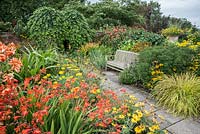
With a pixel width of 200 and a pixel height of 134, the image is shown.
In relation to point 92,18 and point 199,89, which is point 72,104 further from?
point 92,18

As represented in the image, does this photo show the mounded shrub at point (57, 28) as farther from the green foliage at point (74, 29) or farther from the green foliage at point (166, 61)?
the green foliage at point (166, 61)

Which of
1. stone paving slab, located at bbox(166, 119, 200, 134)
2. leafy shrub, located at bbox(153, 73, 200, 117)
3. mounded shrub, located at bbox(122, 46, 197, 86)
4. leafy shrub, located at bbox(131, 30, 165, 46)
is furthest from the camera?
leafy shrub, located at bbox(131, 30, 165, 46)

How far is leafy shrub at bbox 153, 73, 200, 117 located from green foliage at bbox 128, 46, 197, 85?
14.5 inches

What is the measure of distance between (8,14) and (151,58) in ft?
34.1

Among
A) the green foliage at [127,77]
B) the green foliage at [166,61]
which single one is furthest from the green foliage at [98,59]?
the green foliage at [166,61]

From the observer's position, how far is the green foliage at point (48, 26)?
22.5 feet

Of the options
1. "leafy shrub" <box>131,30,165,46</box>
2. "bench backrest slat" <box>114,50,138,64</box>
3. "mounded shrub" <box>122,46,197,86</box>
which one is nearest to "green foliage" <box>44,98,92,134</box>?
"mounded shrub" <box>122,46,197,86</box>

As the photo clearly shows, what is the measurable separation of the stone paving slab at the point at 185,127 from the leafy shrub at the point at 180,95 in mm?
216

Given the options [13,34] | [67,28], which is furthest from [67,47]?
[13,34]

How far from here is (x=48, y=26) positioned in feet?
22.5

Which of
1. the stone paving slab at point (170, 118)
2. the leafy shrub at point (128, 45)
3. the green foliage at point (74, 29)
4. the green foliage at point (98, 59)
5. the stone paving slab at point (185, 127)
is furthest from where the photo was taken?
the green foliage at point (74, 29)

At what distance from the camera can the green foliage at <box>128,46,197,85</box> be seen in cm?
411

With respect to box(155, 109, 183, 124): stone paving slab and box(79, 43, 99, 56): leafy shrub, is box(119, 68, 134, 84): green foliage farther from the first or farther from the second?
box(79, 43, 99, 56): leafy shrub

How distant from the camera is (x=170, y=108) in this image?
3404 mm
